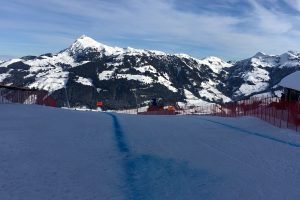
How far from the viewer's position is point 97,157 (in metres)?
12.3

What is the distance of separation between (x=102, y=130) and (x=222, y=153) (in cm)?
602

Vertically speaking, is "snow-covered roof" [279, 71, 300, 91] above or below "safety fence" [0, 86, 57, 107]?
above

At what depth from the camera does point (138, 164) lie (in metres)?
11.9

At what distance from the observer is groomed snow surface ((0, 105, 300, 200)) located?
937 centimetres

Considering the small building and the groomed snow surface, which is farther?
the small building

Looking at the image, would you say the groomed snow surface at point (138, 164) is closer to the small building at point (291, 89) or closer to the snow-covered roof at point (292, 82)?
the snow-covered roof at point (292, 82)

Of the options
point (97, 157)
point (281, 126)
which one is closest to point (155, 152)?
point (97, 157)

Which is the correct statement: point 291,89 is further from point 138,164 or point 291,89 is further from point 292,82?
point 138,164

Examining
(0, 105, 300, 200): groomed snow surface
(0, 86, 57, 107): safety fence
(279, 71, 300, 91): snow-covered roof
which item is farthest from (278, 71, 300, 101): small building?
(0, 86, 57, 107): safety fence

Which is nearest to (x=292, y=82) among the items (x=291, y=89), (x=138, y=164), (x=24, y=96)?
(x=291, y=89)

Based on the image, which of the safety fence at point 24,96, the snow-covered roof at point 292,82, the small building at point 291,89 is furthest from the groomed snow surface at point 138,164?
the safety fence at point 24,96

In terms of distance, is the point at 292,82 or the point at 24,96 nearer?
the point at 292,82

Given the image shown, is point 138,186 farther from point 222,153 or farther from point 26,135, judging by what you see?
point 26,135

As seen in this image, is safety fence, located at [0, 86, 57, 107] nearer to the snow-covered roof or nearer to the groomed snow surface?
the groomed snow surface
